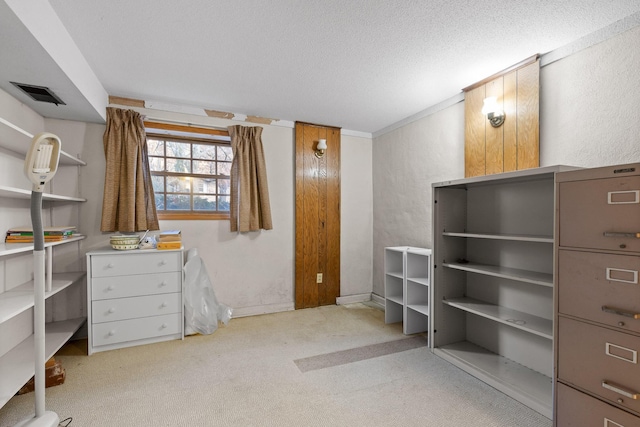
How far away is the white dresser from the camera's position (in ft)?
8.16

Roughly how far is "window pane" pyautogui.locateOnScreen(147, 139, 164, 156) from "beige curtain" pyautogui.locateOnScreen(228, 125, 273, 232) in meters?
0.77

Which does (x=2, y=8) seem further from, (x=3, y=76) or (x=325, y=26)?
(x=325, y=26)

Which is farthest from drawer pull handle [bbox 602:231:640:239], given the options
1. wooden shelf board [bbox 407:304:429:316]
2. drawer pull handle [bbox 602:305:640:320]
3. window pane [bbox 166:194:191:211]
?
window pane [bbox 166:194:191:211]

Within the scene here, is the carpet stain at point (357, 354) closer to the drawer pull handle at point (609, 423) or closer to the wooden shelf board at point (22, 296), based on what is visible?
the drawer pull handle at point (609, 423)

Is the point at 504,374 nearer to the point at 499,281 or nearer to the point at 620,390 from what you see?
the point at 499,281

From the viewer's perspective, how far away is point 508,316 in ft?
7.01

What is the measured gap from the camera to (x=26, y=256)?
93.4 inches

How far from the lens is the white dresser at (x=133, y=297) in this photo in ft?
8.16

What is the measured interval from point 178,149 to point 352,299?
2.86 metres

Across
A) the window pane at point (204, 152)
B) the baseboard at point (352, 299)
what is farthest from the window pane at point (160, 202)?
the baseboard at point (352, 299)

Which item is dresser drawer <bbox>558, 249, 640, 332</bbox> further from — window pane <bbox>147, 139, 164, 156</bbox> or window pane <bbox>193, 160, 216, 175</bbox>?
window pane <bbox>147, 139, 164, 156</bbox>

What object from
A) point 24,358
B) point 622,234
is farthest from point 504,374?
point 24,358

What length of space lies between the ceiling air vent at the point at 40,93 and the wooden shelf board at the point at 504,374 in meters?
3.67

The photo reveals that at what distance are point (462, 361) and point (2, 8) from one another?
3380 millimetres
